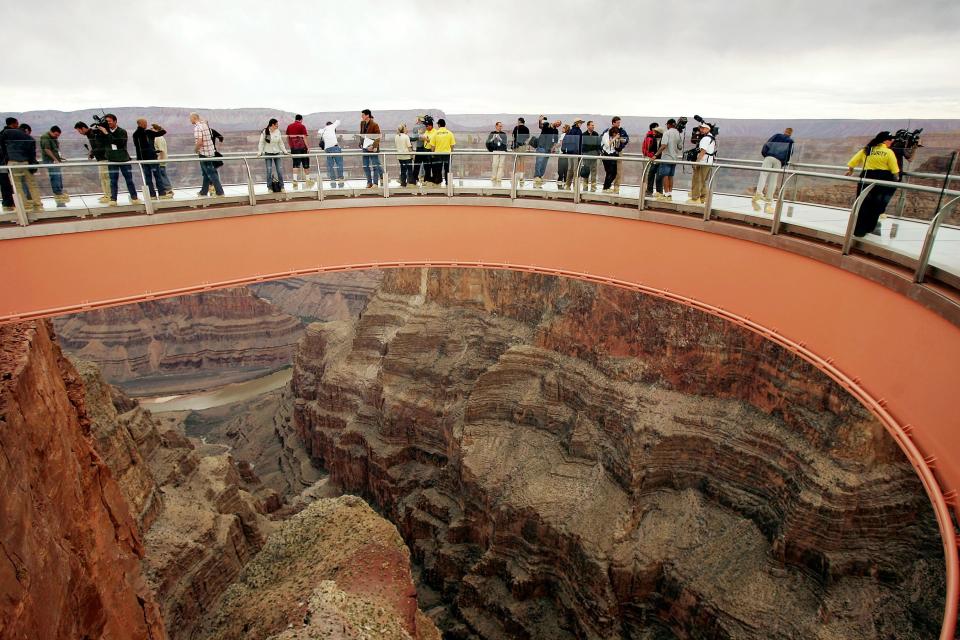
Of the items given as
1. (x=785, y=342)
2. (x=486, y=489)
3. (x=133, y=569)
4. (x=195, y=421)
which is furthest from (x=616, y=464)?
(x=195, y=421)

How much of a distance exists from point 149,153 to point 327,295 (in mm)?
61216

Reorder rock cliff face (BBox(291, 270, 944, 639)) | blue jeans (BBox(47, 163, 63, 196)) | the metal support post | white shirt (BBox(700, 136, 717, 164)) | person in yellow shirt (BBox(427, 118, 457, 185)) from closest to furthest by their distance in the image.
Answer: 1. the metal support post
2. blue jeans (BBox(47, 163, 63, 196))
3. white shirt (BBox(700, 136, 717, 164))
4. person in yellow shirt (BBox(427, 118, 457, 185))
5. rock cliff face (BBox(291, 270, 944, 639))

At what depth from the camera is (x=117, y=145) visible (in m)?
14.1

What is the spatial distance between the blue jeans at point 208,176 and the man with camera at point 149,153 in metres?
0.77

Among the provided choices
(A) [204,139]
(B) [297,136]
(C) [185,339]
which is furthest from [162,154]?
(C) [185,339]

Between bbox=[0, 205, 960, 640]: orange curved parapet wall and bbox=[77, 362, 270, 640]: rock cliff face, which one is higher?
bbox=[0, 205, 960, 640]: orange curved parapet wall

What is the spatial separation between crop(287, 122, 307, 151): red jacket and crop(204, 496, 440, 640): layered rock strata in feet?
Answer: 37.0

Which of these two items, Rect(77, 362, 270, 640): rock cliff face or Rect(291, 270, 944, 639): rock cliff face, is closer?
Rect(291, 270, 944, 639): rock cliff face

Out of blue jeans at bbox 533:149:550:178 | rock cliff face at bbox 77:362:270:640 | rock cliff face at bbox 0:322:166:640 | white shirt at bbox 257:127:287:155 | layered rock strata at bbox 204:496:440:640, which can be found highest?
white shirt at bbox 257:127:287:155

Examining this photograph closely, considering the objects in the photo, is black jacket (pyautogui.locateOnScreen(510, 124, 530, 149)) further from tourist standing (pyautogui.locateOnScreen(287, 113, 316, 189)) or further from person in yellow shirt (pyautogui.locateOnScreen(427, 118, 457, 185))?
tourist standing (pyautogui.locateOnScreen(287, 113, 316, 189))

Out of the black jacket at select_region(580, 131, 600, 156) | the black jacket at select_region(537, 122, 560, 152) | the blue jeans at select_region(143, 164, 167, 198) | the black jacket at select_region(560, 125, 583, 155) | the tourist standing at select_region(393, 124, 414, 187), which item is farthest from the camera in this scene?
the black jacket at select_region(537, 122, 560, 152)

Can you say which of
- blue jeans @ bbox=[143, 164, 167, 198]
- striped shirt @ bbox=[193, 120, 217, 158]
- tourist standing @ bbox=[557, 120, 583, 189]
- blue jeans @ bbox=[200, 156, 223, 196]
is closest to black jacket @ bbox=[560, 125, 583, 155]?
tourist standing @ bbox=[557, 120, 583, 189]

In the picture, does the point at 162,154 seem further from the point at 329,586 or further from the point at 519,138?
the point at 329,586

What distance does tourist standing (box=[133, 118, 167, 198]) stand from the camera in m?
13.0
